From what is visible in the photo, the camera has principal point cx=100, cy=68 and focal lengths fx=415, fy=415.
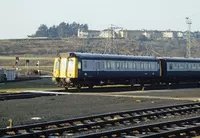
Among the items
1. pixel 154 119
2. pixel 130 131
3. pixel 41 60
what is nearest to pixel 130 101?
pixel 154 119

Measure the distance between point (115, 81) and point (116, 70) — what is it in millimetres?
1001

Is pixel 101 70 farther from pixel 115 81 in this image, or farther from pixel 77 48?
pixel 77 48

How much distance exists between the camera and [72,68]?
33.9m

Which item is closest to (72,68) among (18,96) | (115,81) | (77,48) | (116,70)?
(116,70)

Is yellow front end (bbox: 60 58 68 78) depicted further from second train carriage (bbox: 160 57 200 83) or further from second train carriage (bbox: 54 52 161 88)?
second train carriage (bbox: 160 57 200 83)

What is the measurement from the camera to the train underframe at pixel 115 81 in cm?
3419

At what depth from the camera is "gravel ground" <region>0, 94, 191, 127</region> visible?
17281 mm

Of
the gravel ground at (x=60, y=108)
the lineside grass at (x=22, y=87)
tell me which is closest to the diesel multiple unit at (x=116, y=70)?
the lineside grass at (x=22, y=87)

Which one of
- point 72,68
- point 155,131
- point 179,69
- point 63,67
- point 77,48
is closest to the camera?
point 155,131

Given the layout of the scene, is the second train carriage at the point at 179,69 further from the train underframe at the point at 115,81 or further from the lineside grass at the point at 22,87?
the lineside grass at the point at 22,87

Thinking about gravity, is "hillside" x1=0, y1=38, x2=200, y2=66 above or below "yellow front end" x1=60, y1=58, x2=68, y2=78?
above

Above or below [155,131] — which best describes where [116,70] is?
above

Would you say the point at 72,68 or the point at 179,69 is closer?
the point at 72,68

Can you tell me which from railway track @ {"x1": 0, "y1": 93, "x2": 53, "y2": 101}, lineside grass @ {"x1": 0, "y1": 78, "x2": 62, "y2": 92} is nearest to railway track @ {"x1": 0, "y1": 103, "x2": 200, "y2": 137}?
railway track @ {"x1": 0, "y1": 93, "x2": 53, "y2": 101}
